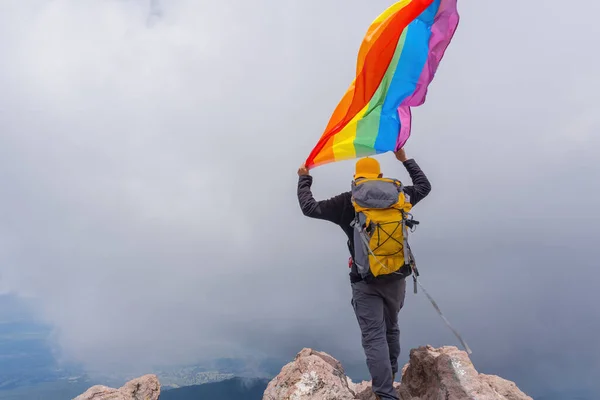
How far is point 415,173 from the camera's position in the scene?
9.06 m

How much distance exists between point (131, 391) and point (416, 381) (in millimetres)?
6897

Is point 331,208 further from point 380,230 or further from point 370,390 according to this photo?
point 370,390

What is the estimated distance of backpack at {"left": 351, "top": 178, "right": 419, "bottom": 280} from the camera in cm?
736

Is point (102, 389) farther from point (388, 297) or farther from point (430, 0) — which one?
point (430, 0)

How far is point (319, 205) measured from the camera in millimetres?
7719

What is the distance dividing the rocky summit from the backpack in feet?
9.34

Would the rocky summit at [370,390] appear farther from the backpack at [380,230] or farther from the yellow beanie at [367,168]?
the yellow beanie at [367,168]

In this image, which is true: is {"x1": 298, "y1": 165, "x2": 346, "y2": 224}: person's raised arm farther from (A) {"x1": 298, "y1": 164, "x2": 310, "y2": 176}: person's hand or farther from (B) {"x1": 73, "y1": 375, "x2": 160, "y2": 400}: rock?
(B) {"x1": 73, "y1": 375, "x2": 160, "y2": 400}: rock

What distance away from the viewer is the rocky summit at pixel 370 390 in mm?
8438

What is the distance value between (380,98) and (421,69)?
132 cm

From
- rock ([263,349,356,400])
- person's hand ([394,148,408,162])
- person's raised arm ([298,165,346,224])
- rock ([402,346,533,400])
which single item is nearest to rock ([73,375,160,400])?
rock ([263,349,356,400])

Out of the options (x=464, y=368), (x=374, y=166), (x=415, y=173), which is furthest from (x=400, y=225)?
(x=464, y=368)

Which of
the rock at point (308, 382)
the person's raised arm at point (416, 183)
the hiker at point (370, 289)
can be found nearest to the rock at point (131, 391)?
the rock at point (308, 382)

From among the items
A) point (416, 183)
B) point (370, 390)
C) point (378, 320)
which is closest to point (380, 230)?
point (378, 320)
